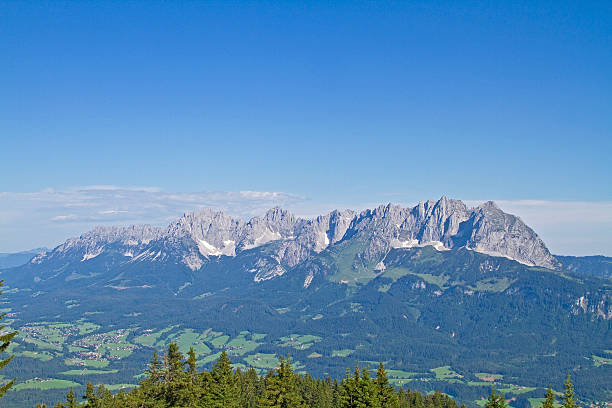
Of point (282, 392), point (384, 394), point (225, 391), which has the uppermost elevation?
point (282, 392)

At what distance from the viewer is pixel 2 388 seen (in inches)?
1039

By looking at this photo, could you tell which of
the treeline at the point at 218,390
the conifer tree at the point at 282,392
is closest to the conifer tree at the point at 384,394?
the treeline at the point at 218,390

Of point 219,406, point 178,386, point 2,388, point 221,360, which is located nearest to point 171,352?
point 178,386

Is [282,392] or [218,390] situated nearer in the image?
[282,392]

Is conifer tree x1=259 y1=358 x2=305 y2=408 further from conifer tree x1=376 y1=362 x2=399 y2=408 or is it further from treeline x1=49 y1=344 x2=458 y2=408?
conifer tree x1=376 y1=362 x2=399 y2=408

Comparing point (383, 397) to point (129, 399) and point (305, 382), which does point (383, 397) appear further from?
point (305, 382)

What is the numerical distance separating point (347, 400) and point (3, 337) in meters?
32.8

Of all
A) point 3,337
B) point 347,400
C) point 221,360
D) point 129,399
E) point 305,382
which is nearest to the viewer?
point 3,337

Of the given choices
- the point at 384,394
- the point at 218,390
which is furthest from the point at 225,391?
the point at 384,394

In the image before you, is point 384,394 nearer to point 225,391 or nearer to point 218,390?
point 225,391

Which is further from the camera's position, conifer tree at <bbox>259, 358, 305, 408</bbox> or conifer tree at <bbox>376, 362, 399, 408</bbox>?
conifer tree at <bbox>376, 362, 399, 408</bbox>

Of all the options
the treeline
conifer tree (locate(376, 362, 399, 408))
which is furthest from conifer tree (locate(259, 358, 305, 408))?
conifer tree (locate(376, 362, 399, 408))

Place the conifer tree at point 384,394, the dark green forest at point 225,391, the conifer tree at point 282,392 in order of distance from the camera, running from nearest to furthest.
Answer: the conifer tree at point 282,392 < the dark green forest at point 225,391 < the conifer tree at point 384,394

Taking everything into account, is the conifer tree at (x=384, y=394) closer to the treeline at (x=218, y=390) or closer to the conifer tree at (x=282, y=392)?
the treeline at (x=218, y=390)
